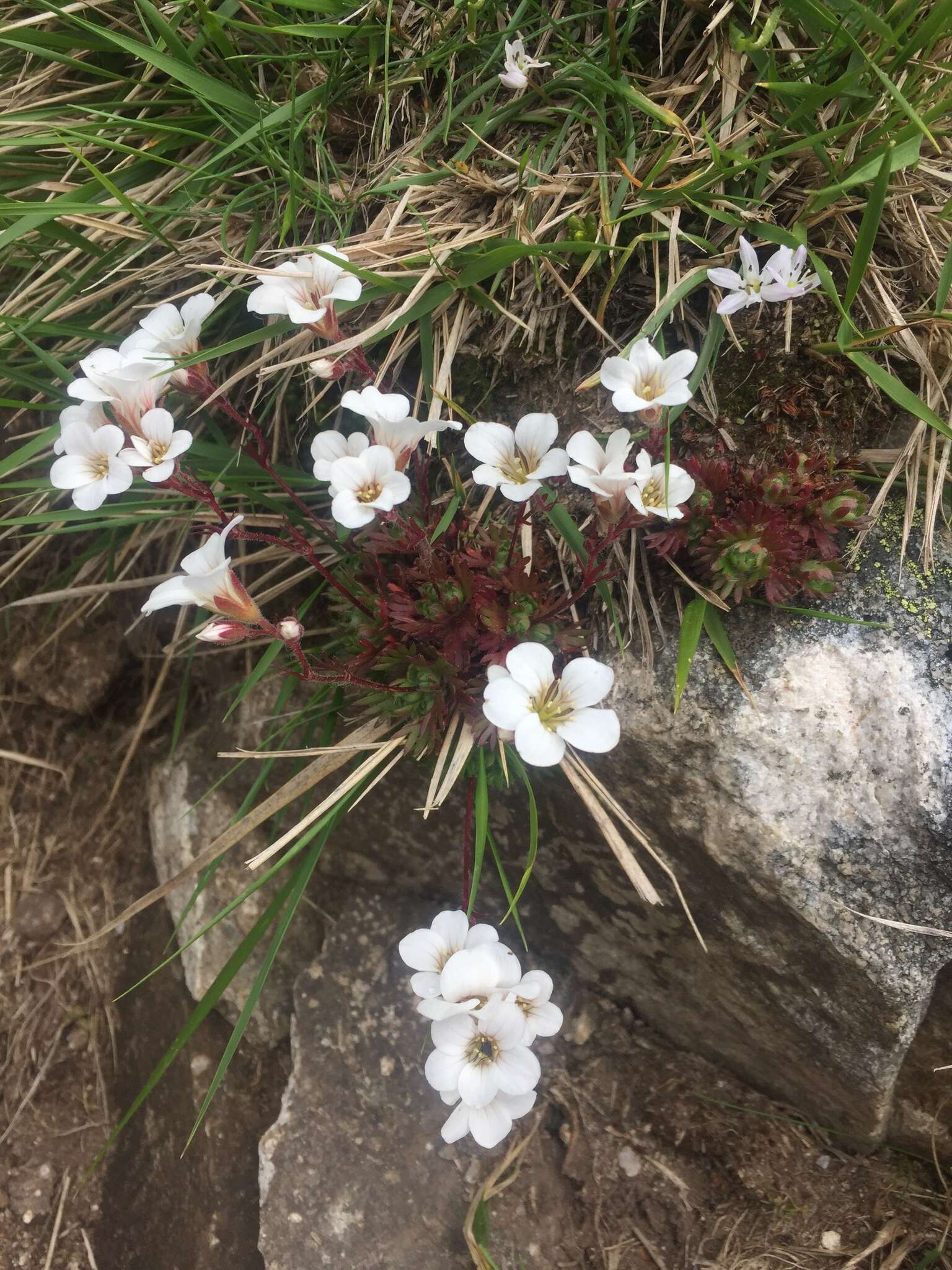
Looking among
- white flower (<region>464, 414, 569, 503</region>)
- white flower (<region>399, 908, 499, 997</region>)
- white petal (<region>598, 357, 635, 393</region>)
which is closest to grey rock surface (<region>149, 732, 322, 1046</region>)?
white flower (<region>399, 908, 499, 997</region>)

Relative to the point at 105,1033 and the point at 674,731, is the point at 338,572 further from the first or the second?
the point at 105,1033

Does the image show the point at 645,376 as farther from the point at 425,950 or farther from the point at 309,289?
the point at 425,950

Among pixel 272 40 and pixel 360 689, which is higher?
pixel 272 40

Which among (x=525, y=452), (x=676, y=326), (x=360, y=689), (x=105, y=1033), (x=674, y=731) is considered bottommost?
(x=105, y=1033)

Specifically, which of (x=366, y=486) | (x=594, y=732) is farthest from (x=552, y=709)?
(x=366, y=486)

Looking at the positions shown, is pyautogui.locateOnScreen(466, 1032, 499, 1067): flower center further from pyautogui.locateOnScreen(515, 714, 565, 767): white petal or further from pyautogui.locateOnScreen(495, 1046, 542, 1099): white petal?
pyautogui.locateOnScreen(515, 714, 565, 767): white petal

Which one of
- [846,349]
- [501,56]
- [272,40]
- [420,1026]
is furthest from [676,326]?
[420,1026]
